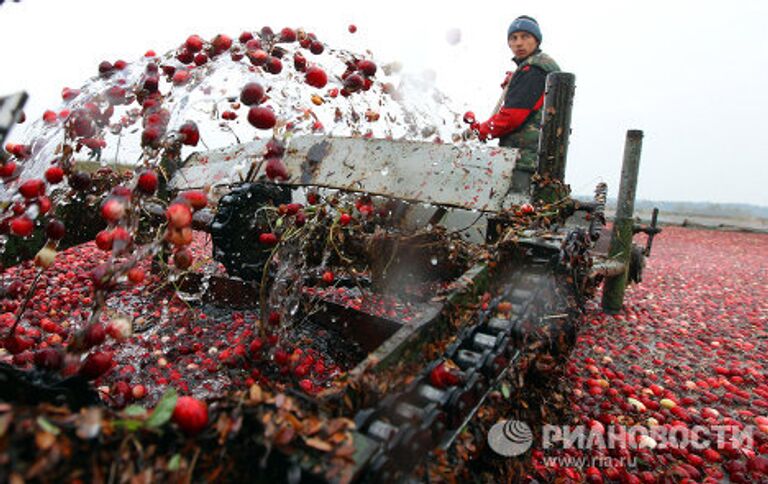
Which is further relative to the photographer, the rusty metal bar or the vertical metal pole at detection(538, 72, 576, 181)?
the rusty metal bar

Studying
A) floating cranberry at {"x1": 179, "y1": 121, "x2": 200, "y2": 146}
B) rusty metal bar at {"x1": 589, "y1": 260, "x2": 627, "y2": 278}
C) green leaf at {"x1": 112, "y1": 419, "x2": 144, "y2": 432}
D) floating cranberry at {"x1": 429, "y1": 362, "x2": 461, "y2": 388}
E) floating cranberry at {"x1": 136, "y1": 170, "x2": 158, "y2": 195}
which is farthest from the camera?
rusty metal bar at {"x1": 589, "y1": 260, "x2": 627, "y2": 278}

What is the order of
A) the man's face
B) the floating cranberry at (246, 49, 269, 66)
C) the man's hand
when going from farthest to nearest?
the man's face < the man's hand < the floating cranberry at (246, 49, 269, 66)

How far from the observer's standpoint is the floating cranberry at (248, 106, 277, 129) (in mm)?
2520

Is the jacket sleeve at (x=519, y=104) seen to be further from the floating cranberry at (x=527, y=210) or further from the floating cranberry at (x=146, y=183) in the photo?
the floating cranberry at (x=146, y=183)

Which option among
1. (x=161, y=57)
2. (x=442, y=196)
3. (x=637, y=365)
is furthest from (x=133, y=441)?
(x=637, y=365)

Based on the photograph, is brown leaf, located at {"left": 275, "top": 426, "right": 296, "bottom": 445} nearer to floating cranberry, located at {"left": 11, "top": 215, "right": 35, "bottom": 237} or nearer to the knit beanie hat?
floating cranberry, located at {"left": 11, "top": 215, "right": 35, "bottom": 237}

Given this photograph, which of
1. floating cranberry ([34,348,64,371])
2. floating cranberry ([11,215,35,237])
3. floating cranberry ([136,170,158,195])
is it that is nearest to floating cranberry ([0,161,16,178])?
floating cranberry ([11,215,35,237])

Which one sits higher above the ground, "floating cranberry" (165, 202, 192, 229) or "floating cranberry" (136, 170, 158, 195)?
"floating cranberry" (136, 170, 158, 195)

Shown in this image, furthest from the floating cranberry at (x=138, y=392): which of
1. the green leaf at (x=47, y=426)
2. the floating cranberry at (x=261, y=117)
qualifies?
the green leaf at (x=47, y=426)

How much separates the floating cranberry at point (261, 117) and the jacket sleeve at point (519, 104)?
3.33 m

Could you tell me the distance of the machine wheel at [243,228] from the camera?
357 centimetres

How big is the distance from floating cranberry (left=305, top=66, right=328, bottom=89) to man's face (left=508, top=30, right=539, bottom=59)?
133 inches

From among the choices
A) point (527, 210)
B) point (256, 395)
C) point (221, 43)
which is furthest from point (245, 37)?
Answer: point (256, 395)

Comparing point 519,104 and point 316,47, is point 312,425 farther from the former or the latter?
point 519,104
